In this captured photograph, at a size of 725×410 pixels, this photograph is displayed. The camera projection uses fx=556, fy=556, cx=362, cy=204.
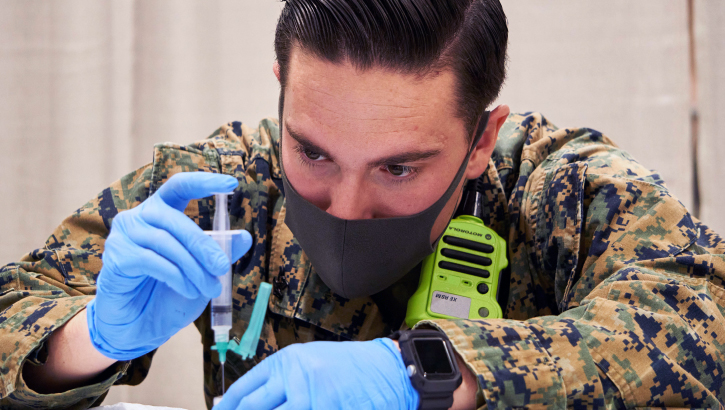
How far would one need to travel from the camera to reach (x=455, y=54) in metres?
1.07

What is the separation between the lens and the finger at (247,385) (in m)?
0.77

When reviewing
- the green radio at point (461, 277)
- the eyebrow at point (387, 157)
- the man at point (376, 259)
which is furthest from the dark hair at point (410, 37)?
the green radio at point (461, 277)

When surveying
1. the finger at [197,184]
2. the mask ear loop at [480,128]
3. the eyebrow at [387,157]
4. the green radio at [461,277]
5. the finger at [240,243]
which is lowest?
the green radio at [461,277]

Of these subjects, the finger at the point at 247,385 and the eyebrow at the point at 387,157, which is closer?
the finger at the point at 247,385

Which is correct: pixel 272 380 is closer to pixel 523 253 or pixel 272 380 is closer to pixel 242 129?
pixel 523 253

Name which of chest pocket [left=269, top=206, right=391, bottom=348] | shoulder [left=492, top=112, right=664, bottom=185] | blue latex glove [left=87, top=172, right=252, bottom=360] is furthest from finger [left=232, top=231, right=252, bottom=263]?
shoulder [left=492, top=112, right=664, bottom=185]

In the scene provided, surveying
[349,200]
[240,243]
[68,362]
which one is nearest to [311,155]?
[349,200]

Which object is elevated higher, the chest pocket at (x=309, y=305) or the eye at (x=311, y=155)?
the eye at (x=311, y=155)

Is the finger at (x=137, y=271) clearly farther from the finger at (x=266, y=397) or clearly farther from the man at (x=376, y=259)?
the finger at (x=266, y=397)

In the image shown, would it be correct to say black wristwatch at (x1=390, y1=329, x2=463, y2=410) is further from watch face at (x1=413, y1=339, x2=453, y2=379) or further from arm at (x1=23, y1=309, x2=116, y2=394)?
arm at (x1=23, y1=309, x2=116, y2=394)

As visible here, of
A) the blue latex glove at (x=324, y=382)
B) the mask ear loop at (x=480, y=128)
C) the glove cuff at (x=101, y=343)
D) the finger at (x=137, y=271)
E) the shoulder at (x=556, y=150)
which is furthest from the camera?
the shoulder at (x=556, y=150)

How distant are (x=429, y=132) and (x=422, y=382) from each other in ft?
1.47

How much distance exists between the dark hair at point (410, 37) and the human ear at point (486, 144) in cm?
7

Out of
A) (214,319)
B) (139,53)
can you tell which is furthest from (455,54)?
(139,53)
